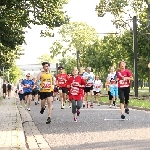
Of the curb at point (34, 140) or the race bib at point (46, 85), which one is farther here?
the race bib at point (46, 85)

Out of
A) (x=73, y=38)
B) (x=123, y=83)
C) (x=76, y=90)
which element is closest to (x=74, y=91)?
(x=76, y=90)

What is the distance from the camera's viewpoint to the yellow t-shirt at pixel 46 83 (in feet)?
47.3

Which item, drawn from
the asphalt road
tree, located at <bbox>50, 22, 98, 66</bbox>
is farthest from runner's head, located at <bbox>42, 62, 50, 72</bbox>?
tree, located at <bbox>50, 22, 98, 66</bbox>

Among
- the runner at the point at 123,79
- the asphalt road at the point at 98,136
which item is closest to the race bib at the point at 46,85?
the asphalt road at the point at 98,136

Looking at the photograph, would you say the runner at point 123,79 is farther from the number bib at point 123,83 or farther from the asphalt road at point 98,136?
the asphalt road at point 98,136

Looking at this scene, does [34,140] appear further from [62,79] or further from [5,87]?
[5,87]

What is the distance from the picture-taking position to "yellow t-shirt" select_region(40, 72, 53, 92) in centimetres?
1441

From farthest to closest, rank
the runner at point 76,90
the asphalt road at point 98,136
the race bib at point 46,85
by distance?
1. the runner at point 76,90
2. the race bib at point 46,85
3. the asphalt road at point 98,136

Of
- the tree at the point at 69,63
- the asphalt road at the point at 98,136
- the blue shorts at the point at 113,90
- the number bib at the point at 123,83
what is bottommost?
the asphalt road at the point at 98,136

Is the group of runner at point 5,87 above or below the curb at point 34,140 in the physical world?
above

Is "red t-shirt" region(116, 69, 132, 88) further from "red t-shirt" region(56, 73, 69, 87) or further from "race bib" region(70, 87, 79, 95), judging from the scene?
"red t-shirt" region(56, 73, 69, 87)

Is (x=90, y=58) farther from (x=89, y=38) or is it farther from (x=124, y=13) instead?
(x=124, y=13)

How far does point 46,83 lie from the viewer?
14.4 meters

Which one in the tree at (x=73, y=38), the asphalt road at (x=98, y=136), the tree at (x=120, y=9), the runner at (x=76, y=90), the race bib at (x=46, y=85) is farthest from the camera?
the tree at (x=73, y=38)
